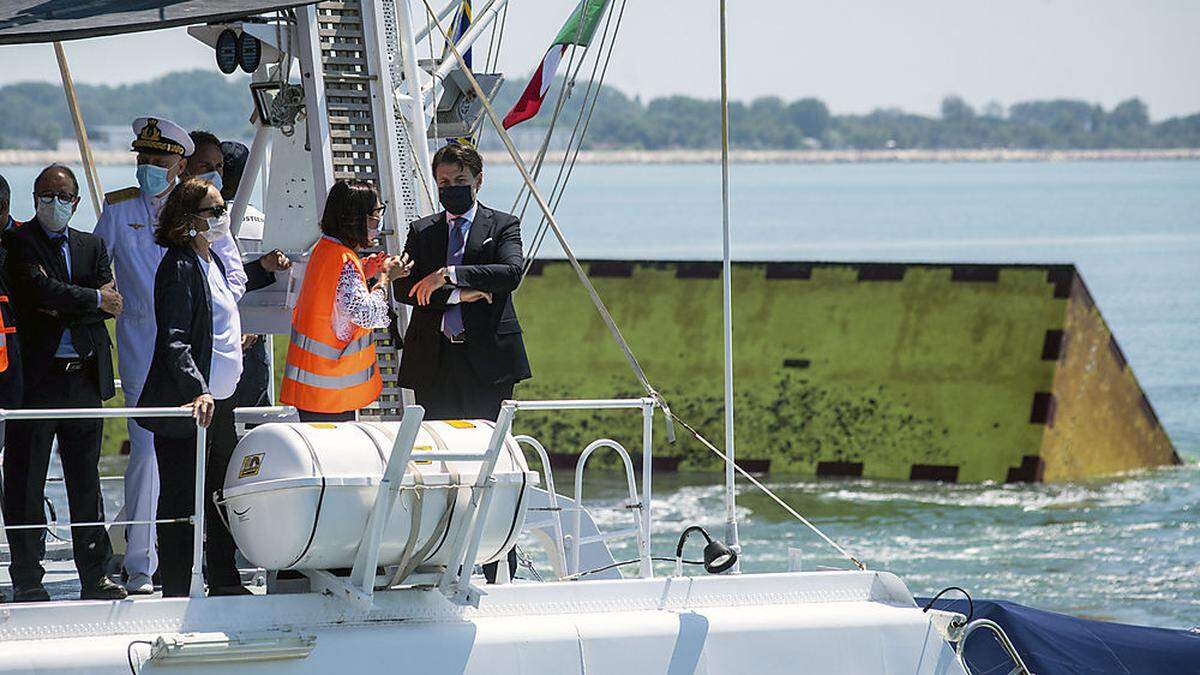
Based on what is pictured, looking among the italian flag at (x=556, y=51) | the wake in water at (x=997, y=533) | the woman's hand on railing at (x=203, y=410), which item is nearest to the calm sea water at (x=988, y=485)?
the wake in water at (x=997, y=533)

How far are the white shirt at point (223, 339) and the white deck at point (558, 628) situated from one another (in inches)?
37.5

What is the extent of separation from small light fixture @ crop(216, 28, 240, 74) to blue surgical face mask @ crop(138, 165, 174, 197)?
1.41m

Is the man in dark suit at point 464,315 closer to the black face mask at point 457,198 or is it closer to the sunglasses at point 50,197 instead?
the black face mask at point 457,198

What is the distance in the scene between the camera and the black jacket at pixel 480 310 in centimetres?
750

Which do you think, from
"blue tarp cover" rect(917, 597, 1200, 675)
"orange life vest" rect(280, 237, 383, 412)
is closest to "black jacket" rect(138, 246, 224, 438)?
"orange life vest" rect(280, 237, 383, 412)

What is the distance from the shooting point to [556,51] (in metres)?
10.4

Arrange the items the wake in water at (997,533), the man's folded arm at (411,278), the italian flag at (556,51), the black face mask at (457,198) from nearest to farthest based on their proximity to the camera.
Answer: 1. the black face mask at (457,198)
2. the man's folded arm at (411,278)
3. the italian flag at (556,51)
4. the wake in water at (997,533)

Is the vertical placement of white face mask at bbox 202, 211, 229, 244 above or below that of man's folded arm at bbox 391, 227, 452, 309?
above

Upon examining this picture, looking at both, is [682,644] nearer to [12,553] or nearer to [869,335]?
[12,553]

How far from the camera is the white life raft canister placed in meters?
5.98

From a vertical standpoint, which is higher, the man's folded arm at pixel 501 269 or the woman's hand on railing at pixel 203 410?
the man's folded arm at pixel 501 269

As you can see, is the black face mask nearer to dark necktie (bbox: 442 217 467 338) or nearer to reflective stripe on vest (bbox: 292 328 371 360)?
dark necktie (bbox: 442 217 467 338)

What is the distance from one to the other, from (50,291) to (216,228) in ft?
2.25

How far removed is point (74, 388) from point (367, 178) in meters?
2.33
